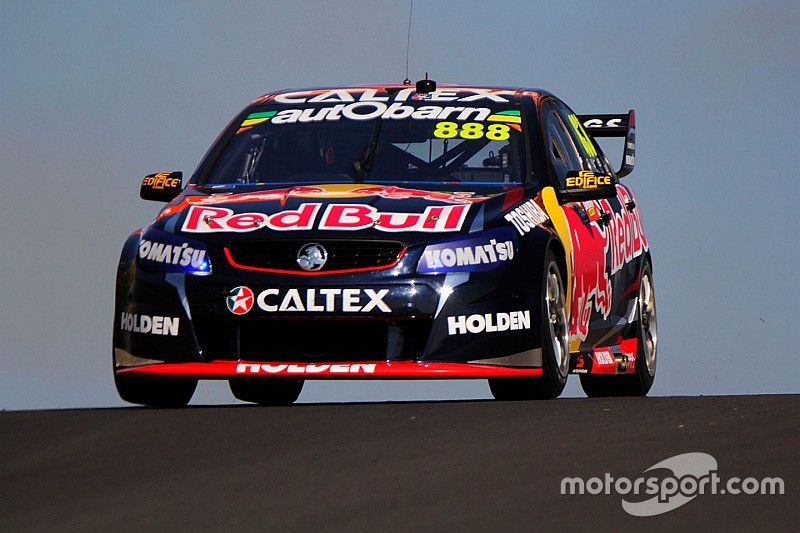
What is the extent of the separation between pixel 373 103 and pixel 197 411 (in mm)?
3053

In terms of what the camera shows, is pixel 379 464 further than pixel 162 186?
No

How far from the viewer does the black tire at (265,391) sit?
1209cm

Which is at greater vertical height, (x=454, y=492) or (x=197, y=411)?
(x=454, y=492)

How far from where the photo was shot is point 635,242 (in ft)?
38.3

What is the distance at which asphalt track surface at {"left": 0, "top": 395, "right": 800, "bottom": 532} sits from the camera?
4809 mm

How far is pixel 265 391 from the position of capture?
39.8ft

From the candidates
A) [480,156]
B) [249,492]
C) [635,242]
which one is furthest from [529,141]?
[249,492]

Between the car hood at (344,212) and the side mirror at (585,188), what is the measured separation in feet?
1.42

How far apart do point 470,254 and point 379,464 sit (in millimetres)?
2786

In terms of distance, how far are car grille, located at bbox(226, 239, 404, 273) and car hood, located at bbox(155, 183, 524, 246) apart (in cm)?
3

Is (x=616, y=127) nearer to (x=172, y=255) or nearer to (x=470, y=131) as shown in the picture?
(x=470, y=131)

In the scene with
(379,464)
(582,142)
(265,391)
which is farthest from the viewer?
(265,391)

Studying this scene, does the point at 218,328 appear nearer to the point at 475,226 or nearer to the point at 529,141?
the point at 475,226

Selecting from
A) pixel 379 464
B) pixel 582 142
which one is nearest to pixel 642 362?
pixel 582 142
